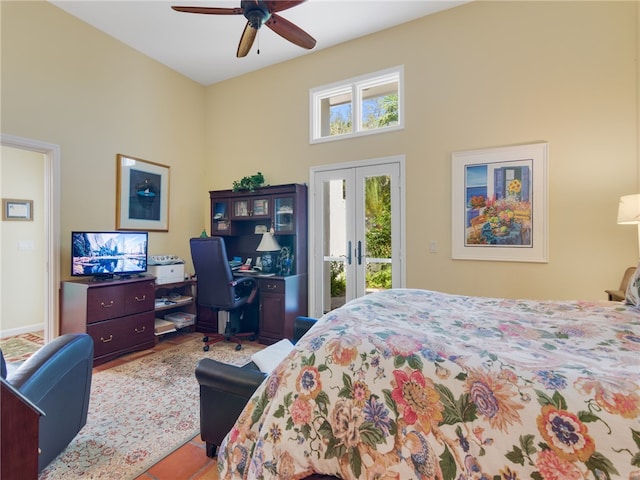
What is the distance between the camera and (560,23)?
2779 millimetres

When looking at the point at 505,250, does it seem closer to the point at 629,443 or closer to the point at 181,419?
the point at 629,443

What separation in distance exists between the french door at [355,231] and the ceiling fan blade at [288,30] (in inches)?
58.3

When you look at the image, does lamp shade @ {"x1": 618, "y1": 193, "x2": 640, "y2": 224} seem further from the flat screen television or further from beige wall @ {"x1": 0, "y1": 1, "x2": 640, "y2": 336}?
the flat screen television

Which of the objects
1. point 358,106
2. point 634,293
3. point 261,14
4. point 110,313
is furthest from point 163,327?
point 634,293

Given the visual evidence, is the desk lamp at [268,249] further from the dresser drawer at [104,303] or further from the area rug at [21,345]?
the area rug at [21,345]

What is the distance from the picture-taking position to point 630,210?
2.21 metres

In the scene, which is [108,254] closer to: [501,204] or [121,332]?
[121,332]

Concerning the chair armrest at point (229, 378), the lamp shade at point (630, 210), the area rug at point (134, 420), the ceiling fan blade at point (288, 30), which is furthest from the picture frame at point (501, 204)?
the area rug at point (134, 420)

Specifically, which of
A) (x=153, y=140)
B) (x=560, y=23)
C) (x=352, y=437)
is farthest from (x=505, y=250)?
(x=153, y=140)

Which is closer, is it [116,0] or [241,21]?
[116,0]

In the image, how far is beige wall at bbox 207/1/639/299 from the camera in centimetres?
261

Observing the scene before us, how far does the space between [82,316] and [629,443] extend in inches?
150

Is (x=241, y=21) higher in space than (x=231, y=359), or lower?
higher

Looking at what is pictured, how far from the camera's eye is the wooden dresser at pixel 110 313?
2.98 meters
